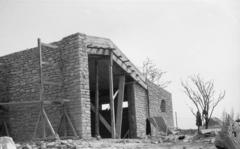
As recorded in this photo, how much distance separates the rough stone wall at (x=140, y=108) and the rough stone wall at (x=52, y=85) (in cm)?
442

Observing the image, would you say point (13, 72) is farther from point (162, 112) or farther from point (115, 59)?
point (162, 112)

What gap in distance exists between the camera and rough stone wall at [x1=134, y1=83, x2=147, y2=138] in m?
15.6

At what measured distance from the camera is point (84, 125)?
11.3m

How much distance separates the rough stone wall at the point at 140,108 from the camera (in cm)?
1562

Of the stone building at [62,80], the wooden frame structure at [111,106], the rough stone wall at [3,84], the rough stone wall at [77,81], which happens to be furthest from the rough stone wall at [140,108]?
the rough stone wall at [3,84]

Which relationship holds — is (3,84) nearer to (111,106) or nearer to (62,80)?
(62,80)

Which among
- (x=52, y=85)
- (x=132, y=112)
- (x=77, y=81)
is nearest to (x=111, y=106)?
(x=77, y=81)

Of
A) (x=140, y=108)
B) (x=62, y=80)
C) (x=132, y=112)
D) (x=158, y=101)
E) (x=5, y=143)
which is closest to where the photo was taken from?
(x=5, y=143)

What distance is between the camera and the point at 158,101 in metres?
18.1

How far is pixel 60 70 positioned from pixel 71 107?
1.38m

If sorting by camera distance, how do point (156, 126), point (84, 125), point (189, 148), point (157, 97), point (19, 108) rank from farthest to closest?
1. point (157, 97)
2. point (156, 126)
3. point (19, 108)
4. point (84, 125)
5. point (189, 148)

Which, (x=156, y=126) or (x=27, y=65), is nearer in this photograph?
(x=27, y=65)

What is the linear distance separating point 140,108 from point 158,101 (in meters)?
2.28

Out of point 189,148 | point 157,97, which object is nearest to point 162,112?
point 157,97
